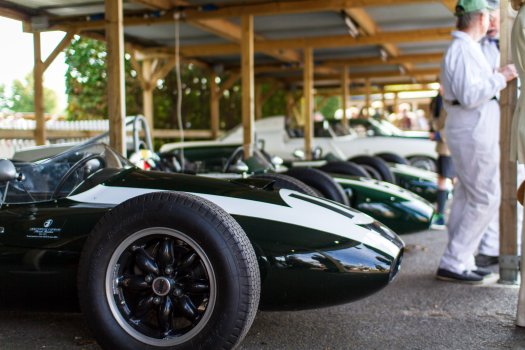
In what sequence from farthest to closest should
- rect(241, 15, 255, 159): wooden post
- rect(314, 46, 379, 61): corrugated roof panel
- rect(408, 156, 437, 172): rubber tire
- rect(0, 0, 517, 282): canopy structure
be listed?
rect(314, 46, 379, 61): corrugated roof panel
rect(408, 156, 437, 172): rubber tire
rect(241, 15, 255, 159): wooden post
rect(0, 0, 517, 282): canopy structure

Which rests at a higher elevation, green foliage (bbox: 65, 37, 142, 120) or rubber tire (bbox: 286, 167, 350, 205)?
green foliage (bbox: 65, 37, 142, 120)

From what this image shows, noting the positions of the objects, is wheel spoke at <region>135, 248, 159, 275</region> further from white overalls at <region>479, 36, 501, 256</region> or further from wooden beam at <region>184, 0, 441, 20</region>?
wooden beam at <region>184, 0, 441, 20</region>

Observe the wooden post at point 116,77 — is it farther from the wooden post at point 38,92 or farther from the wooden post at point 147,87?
the wooden post at point 147,87

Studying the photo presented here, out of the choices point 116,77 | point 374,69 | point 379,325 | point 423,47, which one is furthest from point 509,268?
point 374,69

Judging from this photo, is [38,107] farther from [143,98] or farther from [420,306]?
[420,306]

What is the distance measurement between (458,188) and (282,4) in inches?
192

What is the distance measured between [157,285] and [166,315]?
0.44 ft

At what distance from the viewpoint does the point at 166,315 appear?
108 inches

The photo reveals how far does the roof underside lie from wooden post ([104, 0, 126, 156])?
1.85 meters

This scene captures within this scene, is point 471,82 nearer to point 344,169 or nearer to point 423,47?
point 344,169

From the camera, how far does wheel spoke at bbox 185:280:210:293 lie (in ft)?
8.87

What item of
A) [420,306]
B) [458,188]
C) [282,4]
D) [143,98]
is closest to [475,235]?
[458,188]

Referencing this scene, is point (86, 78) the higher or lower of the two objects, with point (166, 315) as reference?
higher

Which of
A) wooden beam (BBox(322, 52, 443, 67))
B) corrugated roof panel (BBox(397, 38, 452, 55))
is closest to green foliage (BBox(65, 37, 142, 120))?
corrugated roof panel (BBox(397, 38, 452, 55))
